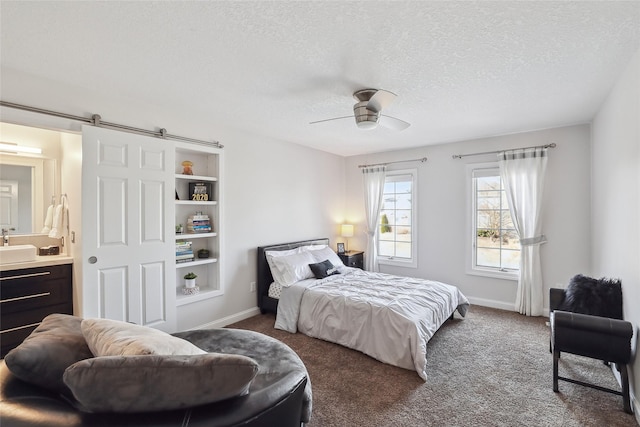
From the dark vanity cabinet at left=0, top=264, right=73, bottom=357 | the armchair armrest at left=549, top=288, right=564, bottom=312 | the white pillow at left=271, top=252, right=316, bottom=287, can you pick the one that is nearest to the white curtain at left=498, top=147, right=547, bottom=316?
the armchair armrest at left=549, top=288, right=564, bottom=312

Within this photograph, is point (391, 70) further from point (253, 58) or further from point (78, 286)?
point (78, 286)

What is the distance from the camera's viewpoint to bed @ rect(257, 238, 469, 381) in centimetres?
270

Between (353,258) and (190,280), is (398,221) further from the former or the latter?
(190,280)

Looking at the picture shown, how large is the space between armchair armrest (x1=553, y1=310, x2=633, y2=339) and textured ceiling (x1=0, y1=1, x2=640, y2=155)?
1843 millimetres

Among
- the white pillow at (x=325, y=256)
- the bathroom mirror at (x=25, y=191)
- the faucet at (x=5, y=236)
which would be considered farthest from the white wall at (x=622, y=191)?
the faucet at (x=5, y=236)

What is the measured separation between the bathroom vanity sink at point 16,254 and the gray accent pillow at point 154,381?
2.58 metres

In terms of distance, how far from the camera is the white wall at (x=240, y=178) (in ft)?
8.21

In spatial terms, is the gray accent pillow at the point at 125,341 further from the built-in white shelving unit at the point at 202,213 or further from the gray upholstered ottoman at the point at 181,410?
the built-in white shelving unit at the point at 202,213

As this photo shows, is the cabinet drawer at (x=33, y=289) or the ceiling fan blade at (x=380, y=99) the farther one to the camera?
the cabinet drawer at (x=33, y=289)

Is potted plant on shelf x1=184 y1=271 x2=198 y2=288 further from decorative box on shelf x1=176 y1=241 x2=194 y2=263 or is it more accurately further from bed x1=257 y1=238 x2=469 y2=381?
bed x1=257 y1=238 x2=469 y2=381

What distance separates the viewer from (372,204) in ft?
17.6

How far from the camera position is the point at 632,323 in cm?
213

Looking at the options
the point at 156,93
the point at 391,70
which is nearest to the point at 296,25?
the point at 391,70

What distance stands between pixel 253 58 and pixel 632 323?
3281 millimetres
